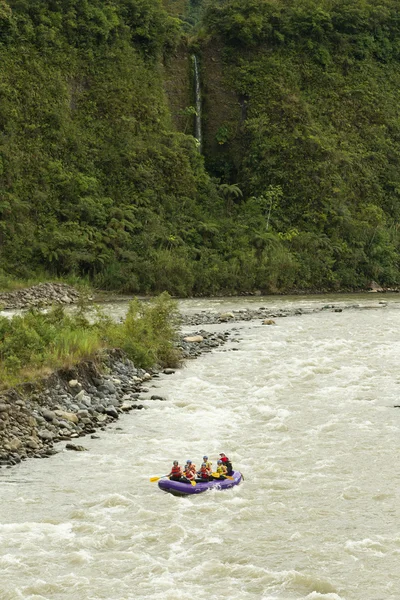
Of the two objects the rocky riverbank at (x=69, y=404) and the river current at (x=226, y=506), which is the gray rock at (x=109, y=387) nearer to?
the rocky riverbank at (x=69, y=404)

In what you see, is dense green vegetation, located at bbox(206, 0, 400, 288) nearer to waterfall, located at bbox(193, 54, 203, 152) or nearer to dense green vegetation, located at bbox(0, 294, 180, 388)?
waterfall, located at bbox(193, 54, 203, 152)

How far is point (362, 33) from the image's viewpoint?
60.9m

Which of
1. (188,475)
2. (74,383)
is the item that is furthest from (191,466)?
(74,383)

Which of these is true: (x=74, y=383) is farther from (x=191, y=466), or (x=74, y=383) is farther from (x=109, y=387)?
(x=191, y=466)

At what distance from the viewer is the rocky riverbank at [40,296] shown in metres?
35.0

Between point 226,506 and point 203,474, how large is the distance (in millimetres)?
829

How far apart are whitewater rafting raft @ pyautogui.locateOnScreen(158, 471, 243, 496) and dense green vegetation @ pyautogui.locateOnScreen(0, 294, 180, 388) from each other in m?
4.48

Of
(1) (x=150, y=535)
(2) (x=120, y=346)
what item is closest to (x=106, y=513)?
(1) (x=150, y=535)

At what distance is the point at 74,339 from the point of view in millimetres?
18812

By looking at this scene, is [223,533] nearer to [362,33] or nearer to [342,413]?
[342,413]

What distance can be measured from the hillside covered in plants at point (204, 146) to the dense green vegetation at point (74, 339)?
59.2 ft

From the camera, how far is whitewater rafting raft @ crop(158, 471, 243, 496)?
12.5 metres

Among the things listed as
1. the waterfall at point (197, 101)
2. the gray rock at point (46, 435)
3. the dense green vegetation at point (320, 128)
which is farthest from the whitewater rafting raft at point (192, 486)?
→ the waterfall at point (197, 101)

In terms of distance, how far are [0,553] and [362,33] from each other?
57.6 meters
